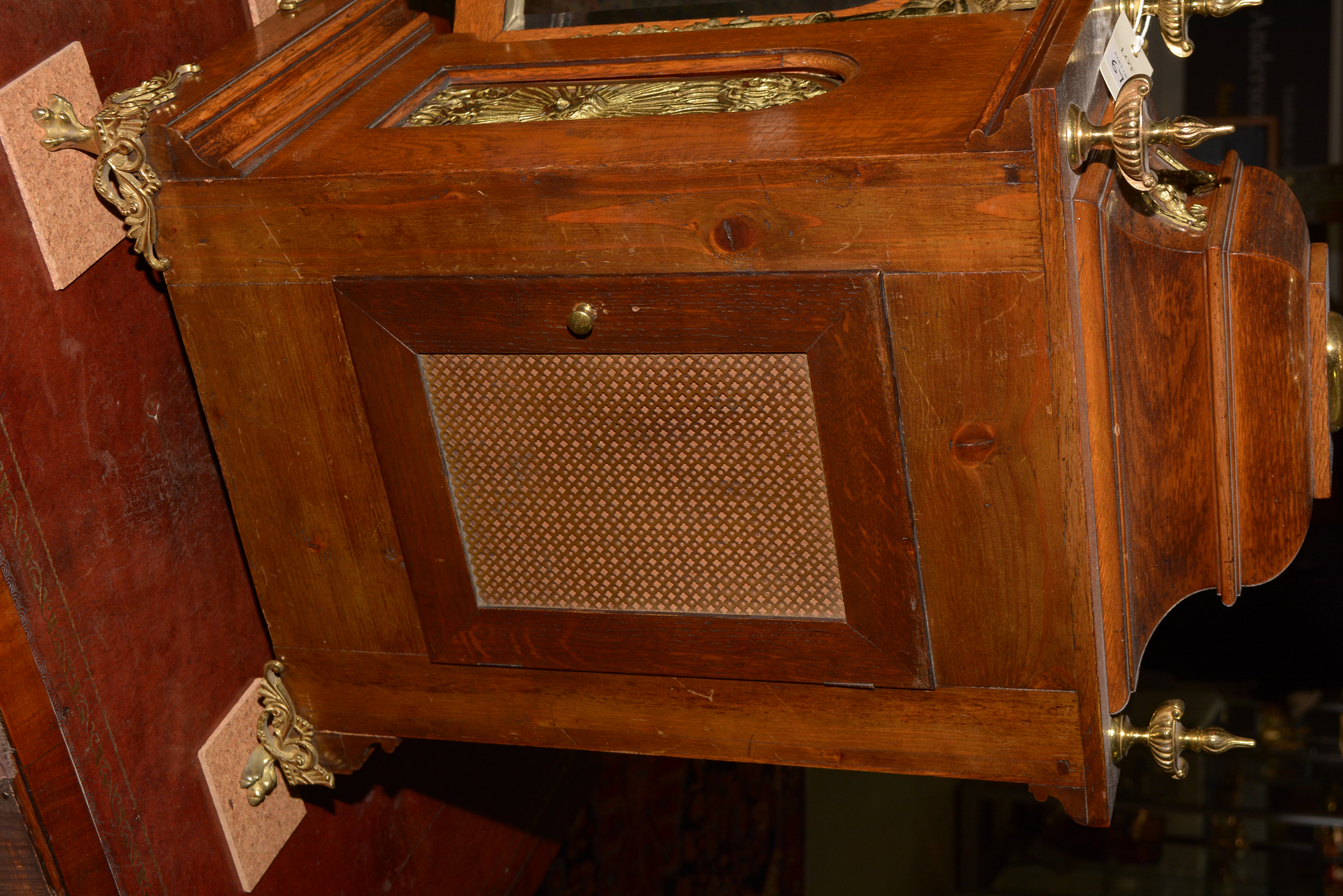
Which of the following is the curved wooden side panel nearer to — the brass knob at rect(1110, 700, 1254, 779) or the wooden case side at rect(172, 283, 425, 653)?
the brass knob at rect(1110, 700, 1254, 779)

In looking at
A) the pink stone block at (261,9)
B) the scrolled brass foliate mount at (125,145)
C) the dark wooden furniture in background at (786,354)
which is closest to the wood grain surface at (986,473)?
the dark wooden furniture in background at (786,354)

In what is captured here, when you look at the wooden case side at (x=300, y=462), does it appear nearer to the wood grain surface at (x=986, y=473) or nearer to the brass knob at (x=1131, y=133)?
the wood grain surface at (x=986, y=473)

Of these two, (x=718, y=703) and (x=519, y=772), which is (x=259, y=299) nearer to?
(x=718, y=703)

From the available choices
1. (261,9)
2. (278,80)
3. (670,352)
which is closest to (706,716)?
(670,352)

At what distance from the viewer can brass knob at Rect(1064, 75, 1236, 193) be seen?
96cm

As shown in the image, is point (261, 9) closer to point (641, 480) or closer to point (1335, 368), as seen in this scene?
point (641, 480)

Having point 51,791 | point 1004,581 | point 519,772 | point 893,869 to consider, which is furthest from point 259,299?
point 893,869

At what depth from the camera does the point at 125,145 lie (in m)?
1.15

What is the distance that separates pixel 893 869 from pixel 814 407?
2.73m

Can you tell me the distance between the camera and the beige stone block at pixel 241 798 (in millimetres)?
1434

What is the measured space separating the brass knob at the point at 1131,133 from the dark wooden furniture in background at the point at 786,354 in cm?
Answer: 3

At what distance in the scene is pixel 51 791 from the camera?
120 cm

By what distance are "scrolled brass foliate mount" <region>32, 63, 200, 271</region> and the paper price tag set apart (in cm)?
90

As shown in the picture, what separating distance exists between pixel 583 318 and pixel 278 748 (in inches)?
28.3
